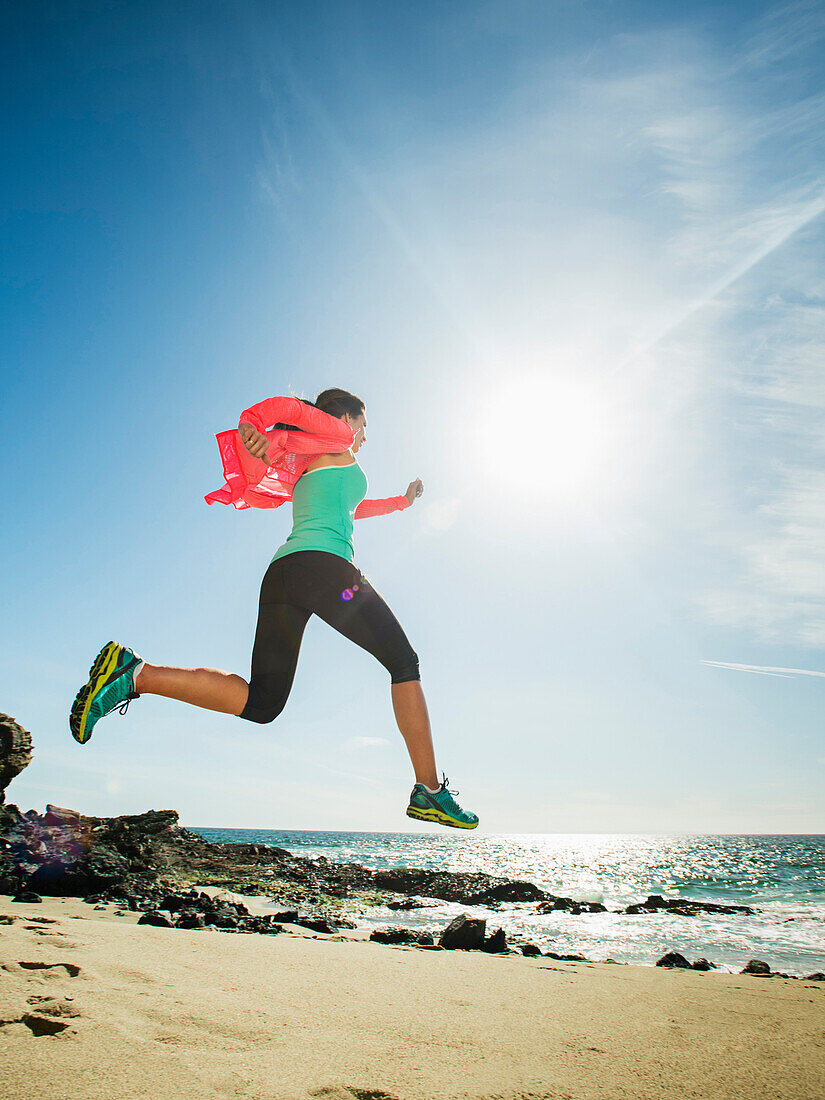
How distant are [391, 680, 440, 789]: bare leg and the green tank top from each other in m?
0.77

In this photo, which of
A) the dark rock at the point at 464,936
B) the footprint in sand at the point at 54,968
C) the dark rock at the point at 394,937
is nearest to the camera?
the footprint in sand at the point at 54,968

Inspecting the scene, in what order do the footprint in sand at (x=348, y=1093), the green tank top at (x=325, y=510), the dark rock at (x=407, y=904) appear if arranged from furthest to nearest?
the dark rock at (x=407, y=904) < the green tank top at (x=325, y=510) < the footprint in sand at (x=348, y=1093)

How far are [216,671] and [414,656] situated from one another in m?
1.02

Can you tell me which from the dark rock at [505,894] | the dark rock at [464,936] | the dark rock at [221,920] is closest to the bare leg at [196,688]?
the dark rock at [221,920]

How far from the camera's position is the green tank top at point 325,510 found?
10.2ft

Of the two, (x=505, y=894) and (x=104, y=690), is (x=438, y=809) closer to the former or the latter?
(x=104, y=690)

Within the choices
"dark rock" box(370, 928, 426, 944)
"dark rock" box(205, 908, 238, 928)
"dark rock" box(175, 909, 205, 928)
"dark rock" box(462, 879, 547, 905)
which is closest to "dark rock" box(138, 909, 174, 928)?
"dark rock" box(175, 909, 205, 928)

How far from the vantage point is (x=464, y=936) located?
676cm

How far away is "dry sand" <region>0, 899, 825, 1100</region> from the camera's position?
5.46ft

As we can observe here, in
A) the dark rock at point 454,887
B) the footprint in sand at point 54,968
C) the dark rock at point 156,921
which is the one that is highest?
the footprint in sand at point 54,968

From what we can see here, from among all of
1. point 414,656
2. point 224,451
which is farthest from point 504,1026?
point 224,451

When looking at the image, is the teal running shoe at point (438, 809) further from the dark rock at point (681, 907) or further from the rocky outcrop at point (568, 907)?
the dark rock at point (681, 907)

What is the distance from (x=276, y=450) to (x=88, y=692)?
1517mm

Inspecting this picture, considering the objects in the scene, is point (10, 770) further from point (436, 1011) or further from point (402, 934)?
point (436, 1011)
